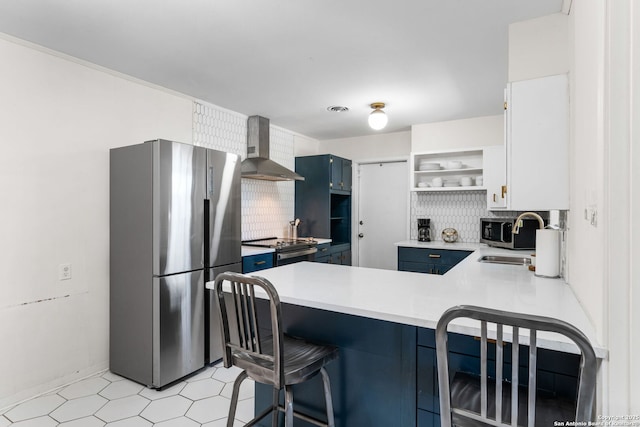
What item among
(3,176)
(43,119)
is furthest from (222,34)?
(3,176)

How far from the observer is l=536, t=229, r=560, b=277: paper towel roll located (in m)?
2.01

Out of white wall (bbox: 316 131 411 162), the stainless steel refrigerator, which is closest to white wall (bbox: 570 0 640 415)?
the stainless steel refrigerator

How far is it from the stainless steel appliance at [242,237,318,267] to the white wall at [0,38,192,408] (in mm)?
1572

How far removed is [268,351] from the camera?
1.49 m

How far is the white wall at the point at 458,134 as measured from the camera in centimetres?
424

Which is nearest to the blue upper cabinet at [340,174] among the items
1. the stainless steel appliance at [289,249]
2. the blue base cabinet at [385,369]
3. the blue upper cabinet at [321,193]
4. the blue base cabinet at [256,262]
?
the blue upper cabinet at [321,193]

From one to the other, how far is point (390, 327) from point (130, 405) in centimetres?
193

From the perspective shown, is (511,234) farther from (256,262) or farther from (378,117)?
(256,262)

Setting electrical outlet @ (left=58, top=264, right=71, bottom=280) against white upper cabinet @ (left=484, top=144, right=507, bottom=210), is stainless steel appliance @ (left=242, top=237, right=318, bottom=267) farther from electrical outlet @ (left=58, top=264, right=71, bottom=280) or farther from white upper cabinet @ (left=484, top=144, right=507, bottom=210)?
white upper cabinet @ (left=484, top=144, right=507, bottom=210)

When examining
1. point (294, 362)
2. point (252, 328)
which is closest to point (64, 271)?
point (252, 328)

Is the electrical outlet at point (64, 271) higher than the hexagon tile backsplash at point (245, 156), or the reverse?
the hexagon tile backsplash at point (245, 156)

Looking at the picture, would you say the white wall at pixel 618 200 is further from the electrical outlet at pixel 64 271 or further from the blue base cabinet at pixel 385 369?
the electrical outlet at pixel 64 271

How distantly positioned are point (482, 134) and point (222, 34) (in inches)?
133

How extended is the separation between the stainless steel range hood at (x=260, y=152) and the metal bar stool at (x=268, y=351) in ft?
8.40
